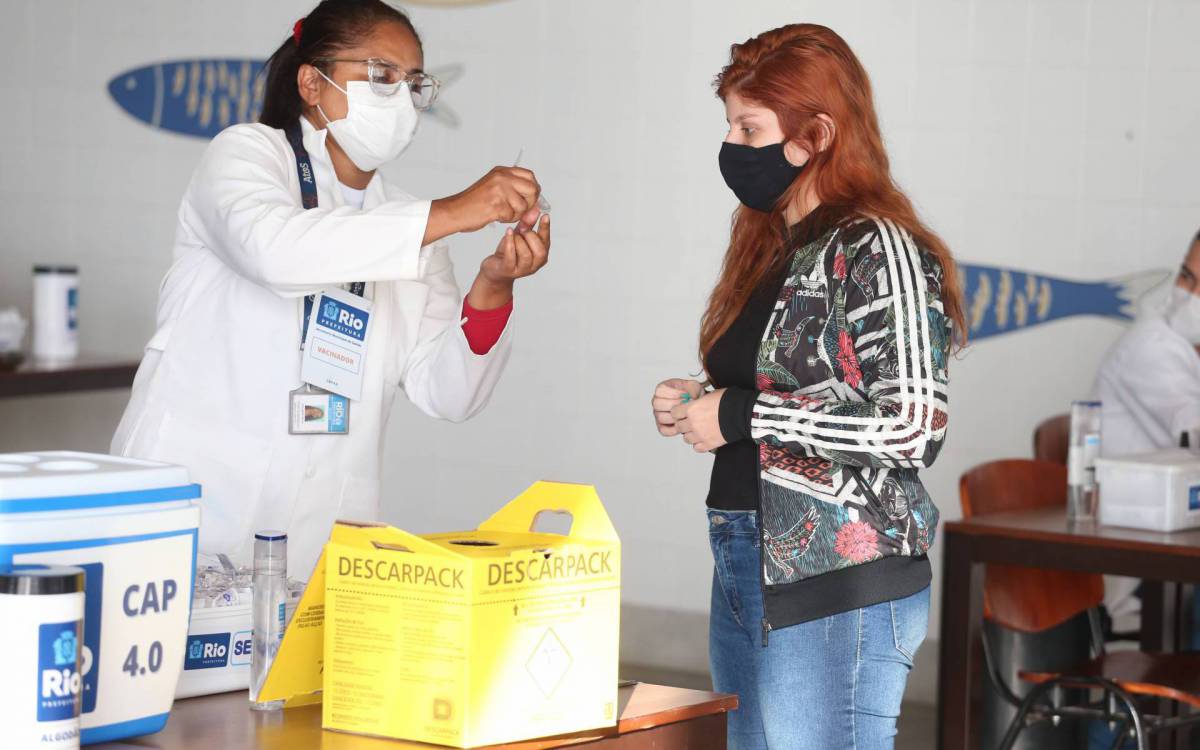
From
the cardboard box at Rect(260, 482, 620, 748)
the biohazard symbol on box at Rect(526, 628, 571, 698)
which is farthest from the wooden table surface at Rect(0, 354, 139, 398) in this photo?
the biohazard symbol on box at Rect(526, 628, 571, 698)

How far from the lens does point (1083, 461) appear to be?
11.5 feet

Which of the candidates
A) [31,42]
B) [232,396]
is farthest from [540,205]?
[31,42]

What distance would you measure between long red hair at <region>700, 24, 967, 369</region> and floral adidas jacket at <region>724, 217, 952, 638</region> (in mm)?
56

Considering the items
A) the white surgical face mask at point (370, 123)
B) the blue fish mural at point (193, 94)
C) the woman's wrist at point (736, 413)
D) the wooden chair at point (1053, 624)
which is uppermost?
the blue fish mural at point (193, 94)

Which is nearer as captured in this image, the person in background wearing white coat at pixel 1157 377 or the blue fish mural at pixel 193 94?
the person in background wearing white coat at pixel 1157 377

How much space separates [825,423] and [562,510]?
444 millimetres

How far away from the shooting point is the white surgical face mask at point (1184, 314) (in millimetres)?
4148

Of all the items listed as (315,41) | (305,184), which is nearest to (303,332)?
(305,184)

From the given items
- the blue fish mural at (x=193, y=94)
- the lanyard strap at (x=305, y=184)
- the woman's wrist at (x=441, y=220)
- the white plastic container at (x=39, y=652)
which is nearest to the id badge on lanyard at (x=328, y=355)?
the lanyard strap at (x=305, y=184)

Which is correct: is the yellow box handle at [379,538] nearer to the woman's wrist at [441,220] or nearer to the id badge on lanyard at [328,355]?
the woman's wrist at [441,220]

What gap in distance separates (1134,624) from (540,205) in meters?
2.95

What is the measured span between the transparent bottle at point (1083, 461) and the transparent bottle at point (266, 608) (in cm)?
230

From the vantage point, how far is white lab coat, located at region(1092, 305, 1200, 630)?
4.08 metres

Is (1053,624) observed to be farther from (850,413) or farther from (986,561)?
(850,413)
